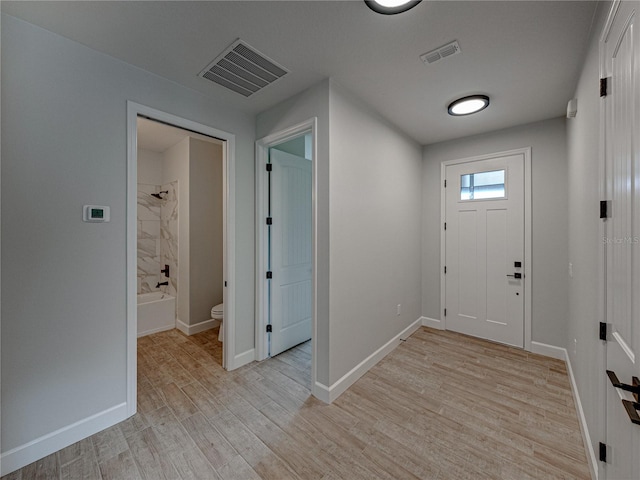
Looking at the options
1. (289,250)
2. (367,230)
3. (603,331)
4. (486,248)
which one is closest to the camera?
(603,331)

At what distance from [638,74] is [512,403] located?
7.72ft

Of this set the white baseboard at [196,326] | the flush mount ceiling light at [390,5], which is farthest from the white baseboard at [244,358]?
the flush mount ceiling light at [390,5]

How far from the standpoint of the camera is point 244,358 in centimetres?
277

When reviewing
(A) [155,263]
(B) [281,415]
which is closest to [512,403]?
(B) [281,415]

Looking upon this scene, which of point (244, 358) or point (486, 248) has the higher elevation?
point (486, 248)

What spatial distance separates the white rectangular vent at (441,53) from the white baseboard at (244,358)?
3.09 meters

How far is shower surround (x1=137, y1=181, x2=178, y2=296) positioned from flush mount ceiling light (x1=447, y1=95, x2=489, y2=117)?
3.86 metres

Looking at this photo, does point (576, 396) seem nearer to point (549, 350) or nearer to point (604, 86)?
point (549, 350)

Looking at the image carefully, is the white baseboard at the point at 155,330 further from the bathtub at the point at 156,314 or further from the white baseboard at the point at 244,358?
the white baseboard at the point at 244,358

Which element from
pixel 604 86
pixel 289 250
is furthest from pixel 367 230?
pixel 604 86

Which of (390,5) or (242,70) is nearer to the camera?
(390,5)

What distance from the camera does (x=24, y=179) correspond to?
1.58 m

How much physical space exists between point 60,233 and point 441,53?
2.86 m

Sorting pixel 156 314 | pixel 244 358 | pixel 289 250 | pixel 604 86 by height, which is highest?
pixel 604 86
